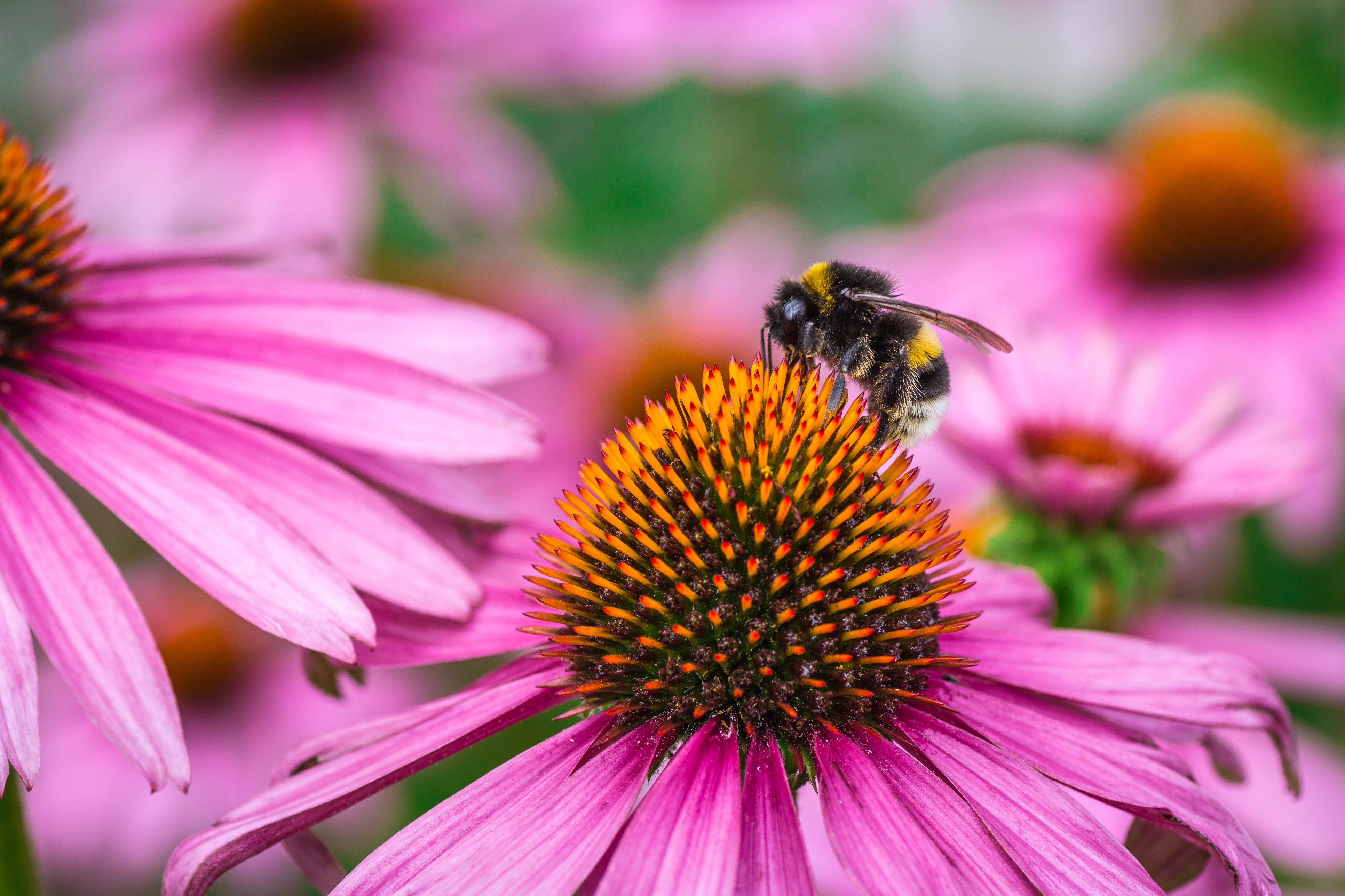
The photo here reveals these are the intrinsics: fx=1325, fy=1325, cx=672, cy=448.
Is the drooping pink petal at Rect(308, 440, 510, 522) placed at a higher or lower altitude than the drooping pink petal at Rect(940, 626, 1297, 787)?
higher

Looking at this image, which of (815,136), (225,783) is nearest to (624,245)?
(815,136)

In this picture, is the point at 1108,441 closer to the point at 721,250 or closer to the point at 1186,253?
the point at 1186,253

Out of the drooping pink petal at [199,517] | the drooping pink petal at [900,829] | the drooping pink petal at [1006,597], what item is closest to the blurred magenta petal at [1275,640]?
the drooping pink petal at [1006,597]

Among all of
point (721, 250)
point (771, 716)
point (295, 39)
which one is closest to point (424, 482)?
point (771, 716)

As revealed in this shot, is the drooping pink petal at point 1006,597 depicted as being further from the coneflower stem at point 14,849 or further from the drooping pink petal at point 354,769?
the coneflower stem at point 14,849

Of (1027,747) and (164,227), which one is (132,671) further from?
(164,227)

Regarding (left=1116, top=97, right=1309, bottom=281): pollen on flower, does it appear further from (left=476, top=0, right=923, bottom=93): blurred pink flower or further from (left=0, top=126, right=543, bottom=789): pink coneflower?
(left=0, top=126, right=543, bottom=789): pink coneflower

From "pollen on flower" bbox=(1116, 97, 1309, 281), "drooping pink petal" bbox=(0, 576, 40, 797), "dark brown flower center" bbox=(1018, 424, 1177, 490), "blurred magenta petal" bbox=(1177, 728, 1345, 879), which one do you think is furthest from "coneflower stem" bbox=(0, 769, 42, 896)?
"pollen on flower" bbox=(1116, 97, 1309, 281)
